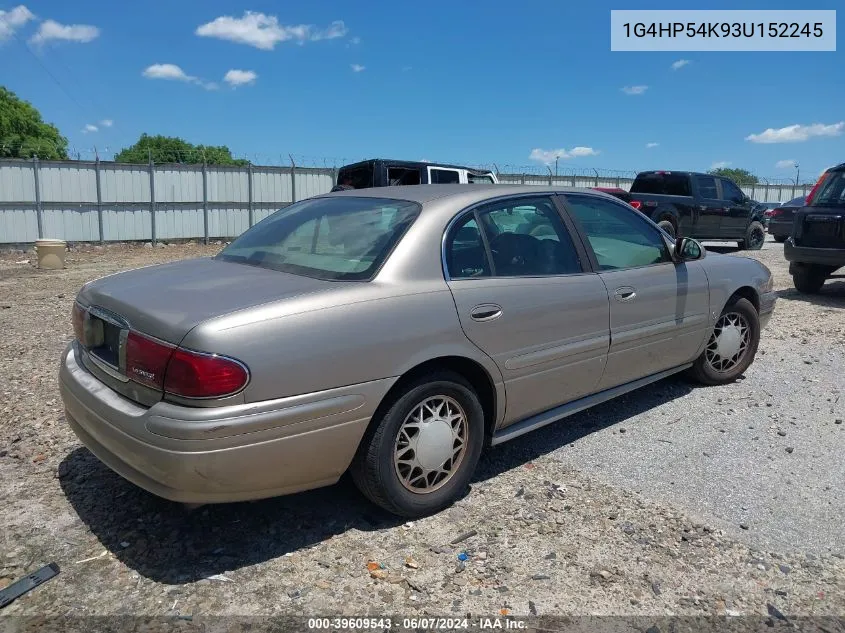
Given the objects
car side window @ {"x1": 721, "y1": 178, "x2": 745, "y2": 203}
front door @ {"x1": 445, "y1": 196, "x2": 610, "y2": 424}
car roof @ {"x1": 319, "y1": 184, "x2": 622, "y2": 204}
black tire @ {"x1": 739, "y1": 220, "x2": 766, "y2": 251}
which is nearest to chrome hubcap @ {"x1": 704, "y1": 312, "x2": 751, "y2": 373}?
front door @ {"x1": 445, "y1": 196, "x2": 610, "y2": 424}

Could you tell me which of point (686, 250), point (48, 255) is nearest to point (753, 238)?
point (686, 250)

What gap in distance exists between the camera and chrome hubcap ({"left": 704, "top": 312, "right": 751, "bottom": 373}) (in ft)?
16.8

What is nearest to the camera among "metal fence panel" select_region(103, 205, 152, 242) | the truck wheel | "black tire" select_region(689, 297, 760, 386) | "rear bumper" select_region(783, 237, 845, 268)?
"black tire" select_region(689, 297, 760, 386)

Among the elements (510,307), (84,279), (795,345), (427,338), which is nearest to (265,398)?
(427,338)

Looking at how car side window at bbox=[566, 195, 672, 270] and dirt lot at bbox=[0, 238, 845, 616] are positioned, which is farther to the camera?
car side window at bbox=[566, 195, 672, 270]

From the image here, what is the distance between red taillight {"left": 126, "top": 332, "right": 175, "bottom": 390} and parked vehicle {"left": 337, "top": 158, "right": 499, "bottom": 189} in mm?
9477

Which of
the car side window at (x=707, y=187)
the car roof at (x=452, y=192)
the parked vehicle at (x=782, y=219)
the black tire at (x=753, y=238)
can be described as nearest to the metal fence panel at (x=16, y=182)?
the car roof at (x=452, y=192)

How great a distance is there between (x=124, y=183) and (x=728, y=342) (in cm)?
1768

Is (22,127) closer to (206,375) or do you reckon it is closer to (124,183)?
(124,183)

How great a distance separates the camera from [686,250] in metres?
4.62

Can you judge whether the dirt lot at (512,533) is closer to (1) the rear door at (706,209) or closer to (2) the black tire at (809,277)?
(2) the black tire at (809,277)

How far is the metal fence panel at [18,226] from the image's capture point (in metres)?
16.9

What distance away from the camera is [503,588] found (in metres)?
2.70

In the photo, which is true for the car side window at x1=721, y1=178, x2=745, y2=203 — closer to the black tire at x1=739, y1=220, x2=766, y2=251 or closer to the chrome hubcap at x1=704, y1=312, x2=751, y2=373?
the black tire at x1=739, y1=220, x2=766, y2=251
